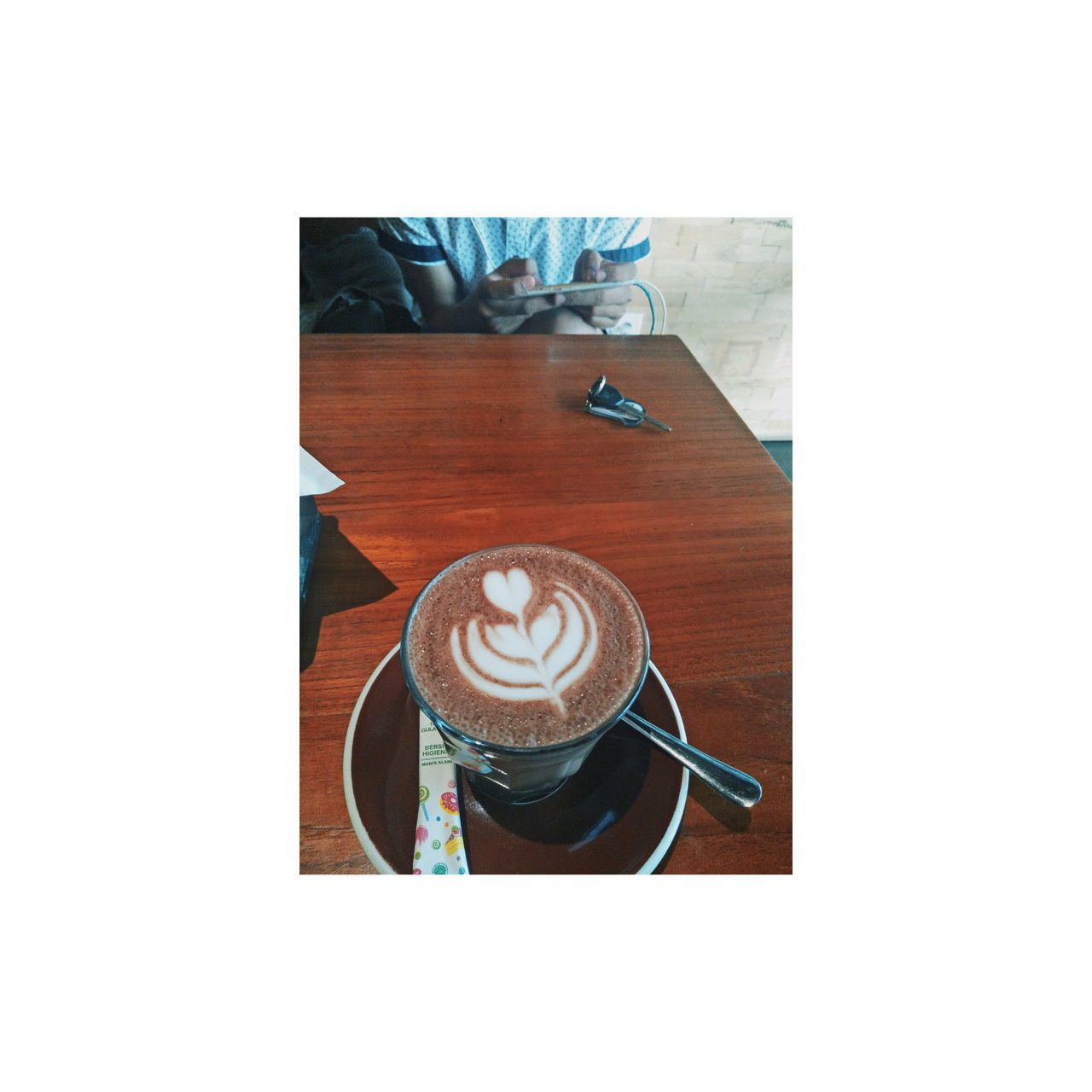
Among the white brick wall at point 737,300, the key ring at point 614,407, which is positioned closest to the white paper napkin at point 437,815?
the key ring at point 614,407

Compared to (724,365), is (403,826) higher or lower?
lower

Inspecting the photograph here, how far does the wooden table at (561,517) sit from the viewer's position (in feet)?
1.53

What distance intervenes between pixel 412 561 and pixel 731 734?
0.36 m

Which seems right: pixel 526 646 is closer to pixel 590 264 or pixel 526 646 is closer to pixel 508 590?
pixel 508 590

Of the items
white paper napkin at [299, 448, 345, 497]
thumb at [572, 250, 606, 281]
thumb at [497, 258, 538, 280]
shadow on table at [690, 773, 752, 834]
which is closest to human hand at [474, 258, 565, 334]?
thumb at [497, 258, 538, 280]

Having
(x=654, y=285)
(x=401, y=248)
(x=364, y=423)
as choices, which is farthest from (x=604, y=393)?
(x=654, y=285)

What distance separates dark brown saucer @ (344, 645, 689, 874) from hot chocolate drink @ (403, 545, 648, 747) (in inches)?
3.6

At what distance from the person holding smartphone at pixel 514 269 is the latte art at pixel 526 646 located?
1.02 m

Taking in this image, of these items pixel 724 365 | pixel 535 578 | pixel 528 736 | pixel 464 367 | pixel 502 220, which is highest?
pixel 502 220

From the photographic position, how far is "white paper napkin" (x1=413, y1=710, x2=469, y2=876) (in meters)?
0.40

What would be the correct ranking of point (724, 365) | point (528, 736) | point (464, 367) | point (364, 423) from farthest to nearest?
1. point (724, 365)
2. point (464, 367)
3. point (364, 423)
4. point (528, 736)

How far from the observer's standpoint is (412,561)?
61cm

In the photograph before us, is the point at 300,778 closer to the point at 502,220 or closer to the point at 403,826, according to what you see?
the point at 403,826

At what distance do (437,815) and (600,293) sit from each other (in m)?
1.31
